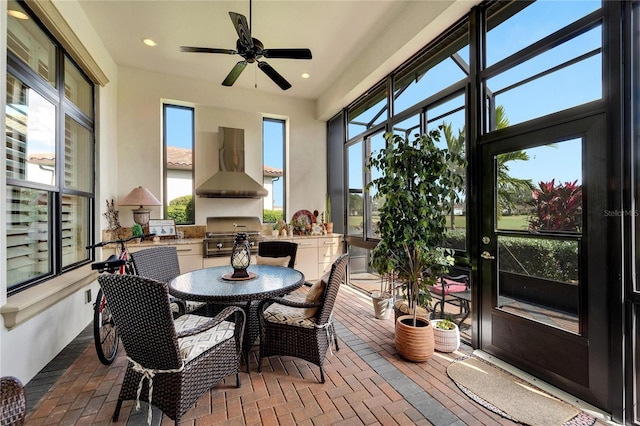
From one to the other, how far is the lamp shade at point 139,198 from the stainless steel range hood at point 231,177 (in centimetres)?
69

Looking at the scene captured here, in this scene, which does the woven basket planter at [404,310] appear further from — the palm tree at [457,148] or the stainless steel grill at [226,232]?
the stainless steel grill at [226,232]

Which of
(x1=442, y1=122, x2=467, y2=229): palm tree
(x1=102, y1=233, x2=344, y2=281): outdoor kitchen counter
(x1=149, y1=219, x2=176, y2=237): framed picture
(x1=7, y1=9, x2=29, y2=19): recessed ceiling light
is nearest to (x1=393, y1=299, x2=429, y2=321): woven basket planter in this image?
(x1=442, y1=122, x2=467, y2=229): palm tree

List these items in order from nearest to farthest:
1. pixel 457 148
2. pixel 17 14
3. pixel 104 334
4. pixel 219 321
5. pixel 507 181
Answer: pixel 219 321, pixel 17 14, pixel 507 181, pixel 104 334, pixel 457 148

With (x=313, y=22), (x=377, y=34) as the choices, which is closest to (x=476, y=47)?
(x=377, y=34)

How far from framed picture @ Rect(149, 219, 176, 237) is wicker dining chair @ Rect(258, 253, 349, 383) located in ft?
Result: 9.25

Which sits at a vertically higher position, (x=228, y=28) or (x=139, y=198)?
(x=228, y=28)

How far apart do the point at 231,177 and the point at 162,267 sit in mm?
2345

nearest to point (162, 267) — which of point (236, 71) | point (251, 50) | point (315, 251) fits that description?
point (236, 71)

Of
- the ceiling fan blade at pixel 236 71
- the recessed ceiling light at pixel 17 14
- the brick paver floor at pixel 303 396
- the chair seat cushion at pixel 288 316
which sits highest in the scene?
the recessed ceiling light at pixel 17 14

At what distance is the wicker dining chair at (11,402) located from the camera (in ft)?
2.86

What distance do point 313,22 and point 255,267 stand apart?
2.98 metres

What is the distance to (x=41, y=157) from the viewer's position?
255cm

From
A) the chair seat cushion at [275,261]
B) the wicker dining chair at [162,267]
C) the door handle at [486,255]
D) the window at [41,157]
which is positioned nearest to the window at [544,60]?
the door handle at [486,255]

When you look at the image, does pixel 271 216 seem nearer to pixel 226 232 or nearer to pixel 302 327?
pixel 226 232
